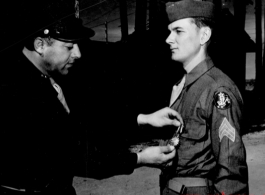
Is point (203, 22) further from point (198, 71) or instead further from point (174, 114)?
point (174, 114)

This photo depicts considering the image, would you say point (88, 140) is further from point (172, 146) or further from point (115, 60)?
point (115, 60)


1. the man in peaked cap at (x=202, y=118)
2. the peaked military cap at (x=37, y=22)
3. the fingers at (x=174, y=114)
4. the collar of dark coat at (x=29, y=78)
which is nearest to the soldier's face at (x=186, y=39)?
the man in peaked cap at (x=202, y=118)

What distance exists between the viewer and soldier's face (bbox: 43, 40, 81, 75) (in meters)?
3.15

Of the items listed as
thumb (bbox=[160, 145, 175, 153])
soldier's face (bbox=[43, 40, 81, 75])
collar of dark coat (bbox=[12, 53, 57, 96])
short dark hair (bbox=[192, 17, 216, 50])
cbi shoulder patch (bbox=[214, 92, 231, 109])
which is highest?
short dark hair (bbox=[192, 17, 216, 50])

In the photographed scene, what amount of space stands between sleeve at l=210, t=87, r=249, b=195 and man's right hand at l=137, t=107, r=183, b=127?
30 centimetres

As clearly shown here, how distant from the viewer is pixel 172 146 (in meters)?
2.74

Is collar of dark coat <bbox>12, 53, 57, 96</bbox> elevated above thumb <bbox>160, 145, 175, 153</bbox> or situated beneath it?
elevated above

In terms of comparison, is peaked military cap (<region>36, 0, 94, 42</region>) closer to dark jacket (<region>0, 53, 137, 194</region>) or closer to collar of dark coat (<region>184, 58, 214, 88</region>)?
dark jacket (<region>0, 53, 137, 194</region>)

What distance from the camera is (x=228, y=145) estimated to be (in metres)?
2.49

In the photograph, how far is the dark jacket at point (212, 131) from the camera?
8.15 feet

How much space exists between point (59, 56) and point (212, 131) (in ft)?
4.92

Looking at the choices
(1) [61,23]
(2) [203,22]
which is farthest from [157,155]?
(1) [61,23]

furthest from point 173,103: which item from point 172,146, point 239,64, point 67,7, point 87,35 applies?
point 239,64

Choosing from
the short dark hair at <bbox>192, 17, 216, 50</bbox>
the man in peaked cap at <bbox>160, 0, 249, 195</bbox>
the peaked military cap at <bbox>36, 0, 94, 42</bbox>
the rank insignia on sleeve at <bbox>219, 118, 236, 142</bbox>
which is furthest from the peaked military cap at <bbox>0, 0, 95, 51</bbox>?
the rank insignia on sleeve at <bbox>219, 118, 236, 142</bbox>
